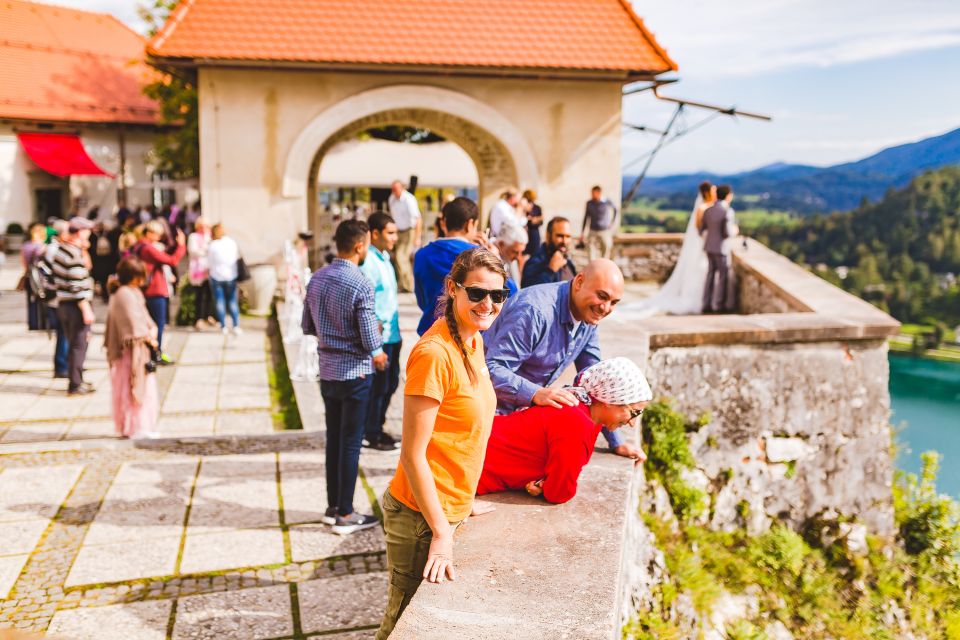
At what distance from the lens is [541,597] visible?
2.61 meters

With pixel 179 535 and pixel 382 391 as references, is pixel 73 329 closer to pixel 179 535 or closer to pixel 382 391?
pixel 382 391

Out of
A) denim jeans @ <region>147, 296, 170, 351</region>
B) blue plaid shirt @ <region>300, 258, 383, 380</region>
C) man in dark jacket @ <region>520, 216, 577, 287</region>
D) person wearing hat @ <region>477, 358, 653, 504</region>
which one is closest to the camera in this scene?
person wearing hat @ <region>477, 358, 653, 504</region>

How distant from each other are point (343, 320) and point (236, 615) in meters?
1.65

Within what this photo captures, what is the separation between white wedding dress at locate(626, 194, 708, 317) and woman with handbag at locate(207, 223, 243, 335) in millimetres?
5719

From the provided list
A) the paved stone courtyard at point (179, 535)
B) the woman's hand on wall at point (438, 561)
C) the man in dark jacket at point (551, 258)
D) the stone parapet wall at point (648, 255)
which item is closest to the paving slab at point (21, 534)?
the paved stone courtyard at point (179, 535)

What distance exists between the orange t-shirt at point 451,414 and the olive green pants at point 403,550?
0.04 m

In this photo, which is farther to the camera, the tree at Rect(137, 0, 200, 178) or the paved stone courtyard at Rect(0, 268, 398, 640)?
the tree at Rect(137, 0, 200, 178)

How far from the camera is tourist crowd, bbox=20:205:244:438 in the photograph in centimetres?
647

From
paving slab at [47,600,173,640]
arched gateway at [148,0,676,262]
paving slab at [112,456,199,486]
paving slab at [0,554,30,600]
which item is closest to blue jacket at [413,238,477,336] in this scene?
paving slab at [47,600,173,640]

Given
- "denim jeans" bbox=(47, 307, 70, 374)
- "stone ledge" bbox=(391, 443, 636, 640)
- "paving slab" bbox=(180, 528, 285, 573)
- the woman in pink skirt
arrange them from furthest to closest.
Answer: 1. "denim jeans" bbox=(47, 307, 70, 374)
2. the woman in pink skirt
3. "paving slab" bbox=(180, 528, 285, 573)
4. "stone ledge" bbox=(391, 443, 636, 640)

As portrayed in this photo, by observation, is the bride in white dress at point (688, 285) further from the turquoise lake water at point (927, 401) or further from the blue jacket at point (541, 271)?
the turquoise lake water at point (927, 401)

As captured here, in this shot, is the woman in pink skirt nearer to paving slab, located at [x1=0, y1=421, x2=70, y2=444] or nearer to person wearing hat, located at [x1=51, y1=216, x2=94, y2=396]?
paving slab, located at [x1=0, y1=421, x2=70, y2=444]

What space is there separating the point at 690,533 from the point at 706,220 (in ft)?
18.4

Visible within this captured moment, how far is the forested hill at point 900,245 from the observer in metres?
53.6
